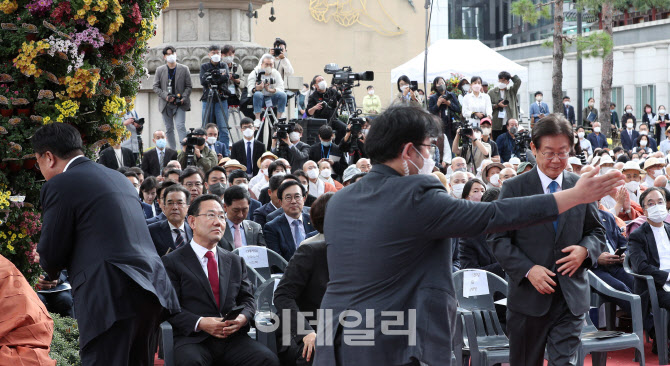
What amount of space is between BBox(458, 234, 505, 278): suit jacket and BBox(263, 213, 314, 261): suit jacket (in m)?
1.49

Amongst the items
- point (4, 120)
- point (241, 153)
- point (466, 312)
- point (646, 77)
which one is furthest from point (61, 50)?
point (646, 77)

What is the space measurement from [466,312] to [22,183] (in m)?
3.33

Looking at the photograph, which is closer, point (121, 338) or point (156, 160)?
point (121, 338)

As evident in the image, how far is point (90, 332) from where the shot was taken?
15.3 feet

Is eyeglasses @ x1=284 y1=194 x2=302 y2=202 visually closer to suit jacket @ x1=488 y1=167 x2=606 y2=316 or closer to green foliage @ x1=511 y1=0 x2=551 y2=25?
suit jacket @ x1=488 y1=167 x2=606 y2=316

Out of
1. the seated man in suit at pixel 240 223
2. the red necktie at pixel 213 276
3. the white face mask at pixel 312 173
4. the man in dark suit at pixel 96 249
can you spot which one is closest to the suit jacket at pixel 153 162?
the white face mask at pixel 312 173

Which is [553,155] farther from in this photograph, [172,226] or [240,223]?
[240,223]

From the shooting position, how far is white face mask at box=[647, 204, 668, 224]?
8.28m

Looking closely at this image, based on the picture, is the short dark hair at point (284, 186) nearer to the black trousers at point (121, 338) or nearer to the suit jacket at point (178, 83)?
the black trousers at point (121, 338)

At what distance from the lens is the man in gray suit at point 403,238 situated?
3.27 metres

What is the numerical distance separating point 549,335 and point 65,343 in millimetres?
3472

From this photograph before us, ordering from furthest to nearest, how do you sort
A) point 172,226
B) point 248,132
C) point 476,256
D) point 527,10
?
point 527,10
point 248,132
point 476,256
point 172,226

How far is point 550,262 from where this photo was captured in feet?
15.6

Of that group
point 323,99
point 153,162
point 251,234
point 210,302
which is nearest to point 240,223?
point 251,234
